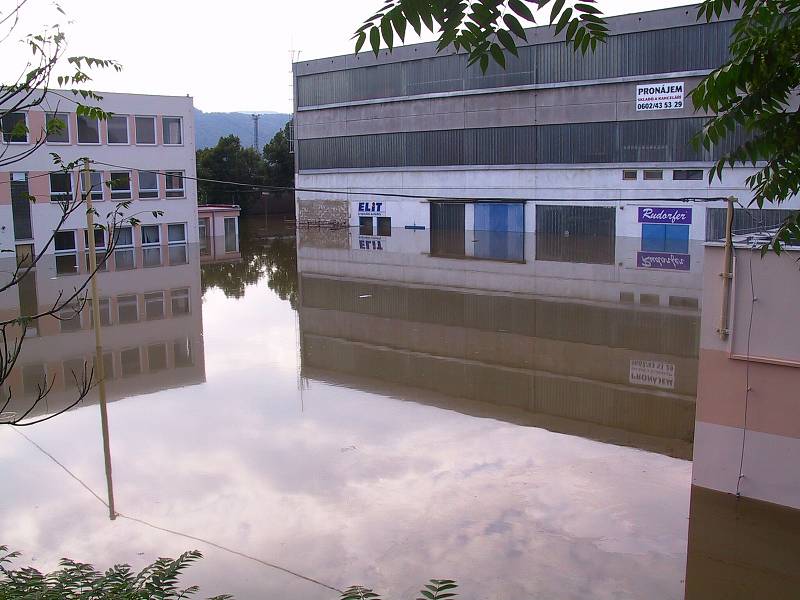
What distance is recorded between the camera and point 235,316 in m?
22.2

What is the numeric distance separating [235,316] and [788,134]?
761 inches

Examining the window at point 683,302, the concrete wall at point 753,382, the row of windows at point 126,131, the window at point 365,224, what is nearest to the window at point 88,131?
the row of windows at point 126,131

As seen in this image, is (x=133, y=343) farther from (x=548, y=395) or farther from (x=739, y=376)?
(x=739, y=376)

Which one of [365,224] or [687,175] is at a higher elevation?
[687,175]

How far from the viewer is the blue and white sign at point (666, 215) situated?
36.7 m

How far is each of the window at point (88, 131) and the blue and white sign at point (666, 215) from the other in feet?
82.9

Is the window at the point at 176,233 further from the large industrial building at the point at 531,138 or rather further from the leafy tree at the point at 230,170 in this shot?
the leafy tree at the point at 230,170

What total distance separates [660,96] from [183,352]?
2733cm

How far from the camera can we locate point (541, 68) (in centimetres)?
4016

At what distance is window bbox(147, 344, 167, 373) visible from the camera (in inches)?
645

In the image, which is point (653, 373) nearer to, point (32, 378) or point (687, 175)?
point (32, 378)

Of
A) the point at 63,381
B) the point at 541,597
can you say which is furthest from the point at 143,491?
the point at 63,381

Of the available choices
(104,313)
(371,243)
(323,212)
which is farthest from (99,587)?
(323,212)

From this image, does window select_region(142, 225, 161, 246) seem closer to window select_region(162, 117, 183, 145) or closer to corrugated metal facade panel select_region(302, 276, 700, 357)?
window select_region(162, 117, 183, 145)
